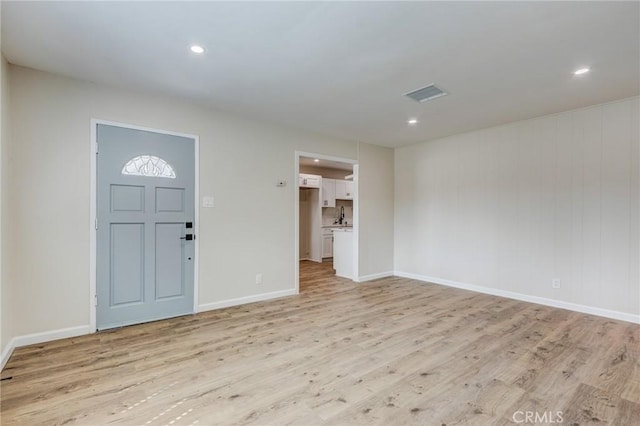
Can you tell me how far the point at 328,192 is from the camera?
822cm

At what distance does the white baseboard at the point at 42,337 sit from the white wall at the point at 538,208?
5.13 metres

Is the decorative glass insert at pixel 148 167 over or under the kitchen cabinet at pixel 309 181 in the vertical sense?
under

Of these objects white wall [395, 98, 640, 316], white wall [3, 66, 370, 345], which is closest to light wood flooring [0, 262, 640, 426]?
white wall [3, 66, 370, 345]

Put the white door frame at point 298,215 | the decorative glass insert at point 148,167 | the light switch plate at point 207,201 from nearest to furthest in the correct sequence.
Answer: the decorative glass insert at point 148,167, the light switch plate at point 207,201, the white door frame at point 298,215

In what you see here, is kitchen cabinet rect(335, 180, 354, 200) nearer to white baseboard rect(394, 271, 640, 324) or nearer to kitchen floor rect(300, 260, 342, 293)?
kitchen floor rect(300, 260, 342, 293)

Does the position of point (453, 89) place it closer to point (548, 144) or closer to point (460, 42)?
point (460, 42)

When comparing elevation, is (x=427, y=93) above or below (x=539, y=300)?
above

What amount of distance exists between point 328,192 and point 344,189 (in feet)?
2.15

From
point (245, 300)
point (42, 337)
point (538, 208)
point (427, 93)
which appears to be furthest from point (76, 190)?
point (538, 208)

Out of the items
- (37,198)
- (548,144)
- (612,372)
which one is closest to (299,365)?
(612,372)

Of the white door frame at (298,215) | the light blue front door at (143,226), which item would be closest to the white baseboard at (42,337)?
the light blue front door at (143,226)

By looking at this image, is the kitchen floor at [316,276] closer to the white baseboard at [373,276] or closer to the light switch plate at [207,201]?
the white baseboard at [373,276]

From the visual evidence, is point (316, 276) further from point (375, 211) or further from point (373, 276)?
point (375, 211)

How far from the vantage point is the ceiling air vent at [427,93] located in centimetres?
329
